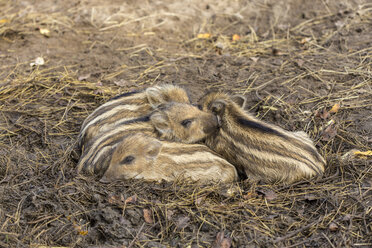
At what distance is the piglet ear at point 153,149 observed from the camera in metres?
4.70

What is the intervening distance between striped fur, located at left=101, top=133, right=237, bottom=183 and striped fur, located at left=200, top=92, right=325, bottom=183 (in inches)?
7.5

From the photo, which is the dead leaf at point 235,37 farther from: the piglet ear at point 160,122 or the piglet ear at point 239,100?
the piglet ear at point 160,122

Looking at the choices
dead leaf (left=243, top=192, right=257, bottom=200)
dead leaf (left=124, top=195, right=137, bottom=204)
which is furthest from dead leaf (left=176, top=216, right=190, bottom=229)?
dead leaf (left=243, top=192, right=257, bottom=200)

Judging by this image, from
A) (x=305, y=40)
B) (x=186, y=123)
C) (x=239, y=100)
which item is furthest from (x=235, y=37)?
(x=186, y=123)

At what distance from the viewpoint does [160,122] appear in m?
5.27

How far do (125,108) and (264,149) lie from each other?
66.8 inches

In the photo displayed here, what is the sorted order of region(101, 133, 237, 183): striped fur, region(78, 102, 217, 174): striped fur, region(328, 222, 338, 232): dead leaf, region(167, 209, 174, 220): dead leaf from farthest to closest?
region(78, 102, 217, 174): striped fur
region(101, 133, 237, 183): striped fur
region(167, 209, 174, 220): dead leaf
region(328, 222, 338, 232): dead leaf

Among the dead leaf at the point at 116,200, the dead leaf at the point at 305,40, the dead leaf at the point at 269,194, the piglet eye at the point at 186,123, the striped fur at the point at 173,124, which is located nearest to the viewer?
the dead leaf at the point at 116,200

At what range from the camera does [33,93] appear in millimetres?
6312

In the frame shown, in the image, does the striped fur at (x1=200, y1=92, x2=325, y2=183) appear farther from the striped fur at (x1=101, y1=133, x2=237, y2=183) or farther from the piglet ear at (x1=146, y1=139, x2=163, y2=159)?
the piglet ear at (x1=146, y1=139, x2=163, y2=159)

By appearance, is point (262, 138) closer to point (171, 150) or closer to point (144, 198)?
point (171, 150)

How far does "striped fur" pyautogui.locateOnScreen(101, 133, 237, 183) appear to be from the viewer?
4.65 metres

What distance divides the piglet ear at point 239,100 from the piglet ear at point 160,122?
84 cm

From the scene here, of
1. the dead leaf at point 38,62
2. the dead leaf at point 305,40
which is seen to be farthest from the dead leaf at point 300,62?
the dead leaf at point 38,62
